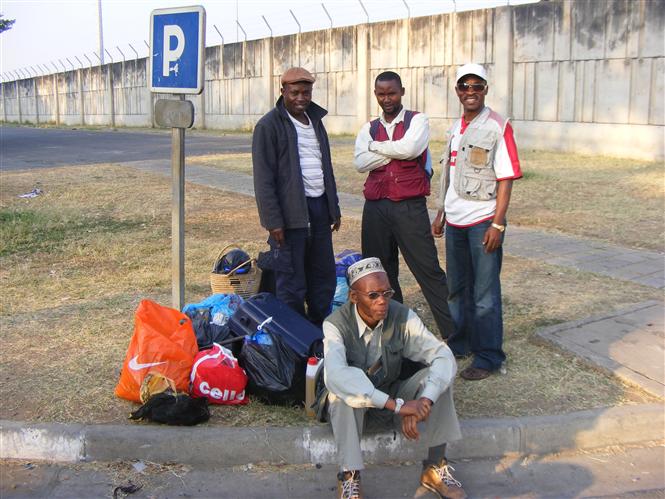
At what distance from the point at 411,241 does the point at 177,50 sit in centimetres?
200

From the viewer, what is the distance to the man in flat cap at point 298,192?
186 inches

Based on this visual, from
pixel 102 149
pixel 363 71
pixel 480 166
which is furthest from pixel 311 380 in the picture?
pixel 363 71

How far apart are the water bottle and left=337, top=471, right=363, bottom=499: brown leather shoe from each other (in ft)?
2.10

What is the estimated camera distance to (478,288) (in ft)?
15.5

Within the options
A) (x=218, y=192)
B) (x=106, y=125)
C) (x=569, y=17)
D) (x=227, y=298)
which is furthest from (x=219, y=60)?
(x=227, y=298)

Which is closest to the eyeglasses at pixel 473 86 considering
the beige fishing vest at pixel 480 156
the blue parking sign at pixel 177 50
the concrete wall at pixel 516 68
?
the beige fishing vest at pixel 480 156

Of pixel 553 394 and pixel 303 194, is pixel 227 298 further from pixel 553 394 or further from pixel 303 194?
pixel 553 394

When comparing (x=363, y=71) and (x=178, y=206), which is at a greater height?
(x=363, y=71)

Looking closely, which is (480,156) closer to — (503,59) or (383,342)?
(383,342)

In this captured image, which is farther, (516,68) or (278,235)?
(516,68)

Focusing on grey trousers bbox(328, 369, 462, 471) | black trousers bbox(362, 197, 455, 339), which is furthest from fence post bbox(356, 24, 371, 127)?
grey trousers bbox(328, 369, 462, 471)

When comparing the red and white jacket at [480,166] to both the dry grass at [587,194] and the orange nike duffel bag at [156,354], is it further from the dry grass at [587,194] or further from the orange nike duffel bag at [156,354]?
the dry grass at [587,194]

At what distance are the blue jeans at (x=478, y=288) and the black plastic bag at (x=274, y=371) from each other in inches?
49.2

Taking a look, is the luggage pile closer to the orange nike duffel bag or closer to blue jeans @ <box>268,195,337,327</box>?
the orange nike duffel bag
